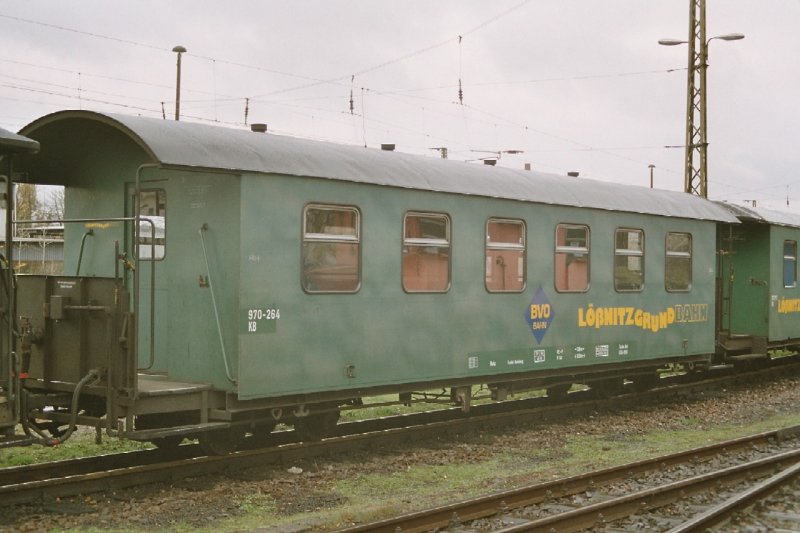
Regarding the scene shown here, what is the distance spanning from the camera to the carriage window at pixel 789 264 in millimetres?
18998

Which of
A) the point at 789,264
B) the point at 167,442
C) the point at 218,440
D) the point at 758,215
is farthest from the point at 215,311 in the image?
the point at 789,264

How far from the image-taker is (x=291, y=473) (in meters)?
9.49

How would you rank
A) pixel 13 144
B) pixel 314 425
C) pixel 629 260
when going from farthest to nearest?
pixel 629 260 → pixel 314 425 → pixel 13 144

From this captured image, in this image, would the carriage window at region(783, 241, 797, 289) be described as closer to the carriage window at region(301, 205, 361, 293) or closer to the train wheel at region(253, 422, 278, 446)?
the carriage window at region(301, 205, 361, 293)

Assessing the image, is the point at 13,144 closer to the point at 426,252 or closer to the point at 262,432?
the point at 262,432

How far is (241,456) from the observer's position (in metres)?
9.40

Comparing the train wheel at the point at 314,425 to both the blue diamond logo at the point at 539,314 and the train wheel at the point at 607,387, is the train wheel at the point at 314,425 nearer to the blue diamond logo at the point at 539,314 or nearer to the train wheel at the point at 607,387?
the blue diamond logo at the point at 539,314

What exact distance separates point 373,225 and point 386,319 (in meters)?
1.07

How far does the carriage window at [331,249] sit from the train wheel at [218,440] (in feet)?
5.51

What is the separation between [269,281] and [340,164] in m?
1.64

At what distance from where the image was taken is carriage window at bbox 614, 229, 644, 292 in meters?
14.0

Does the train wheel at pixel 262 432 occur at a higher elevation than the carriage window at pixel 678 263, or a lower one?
lower

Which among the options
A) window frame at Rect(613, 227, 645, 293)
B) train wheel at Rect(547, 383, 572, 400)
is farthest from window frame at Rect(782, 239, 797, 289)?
train wheel at Rect(547, 383, 572, 400)

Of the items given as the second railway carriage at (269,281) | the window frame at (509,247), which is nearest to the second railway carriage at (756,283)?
the second railway carriage at (269,281)
